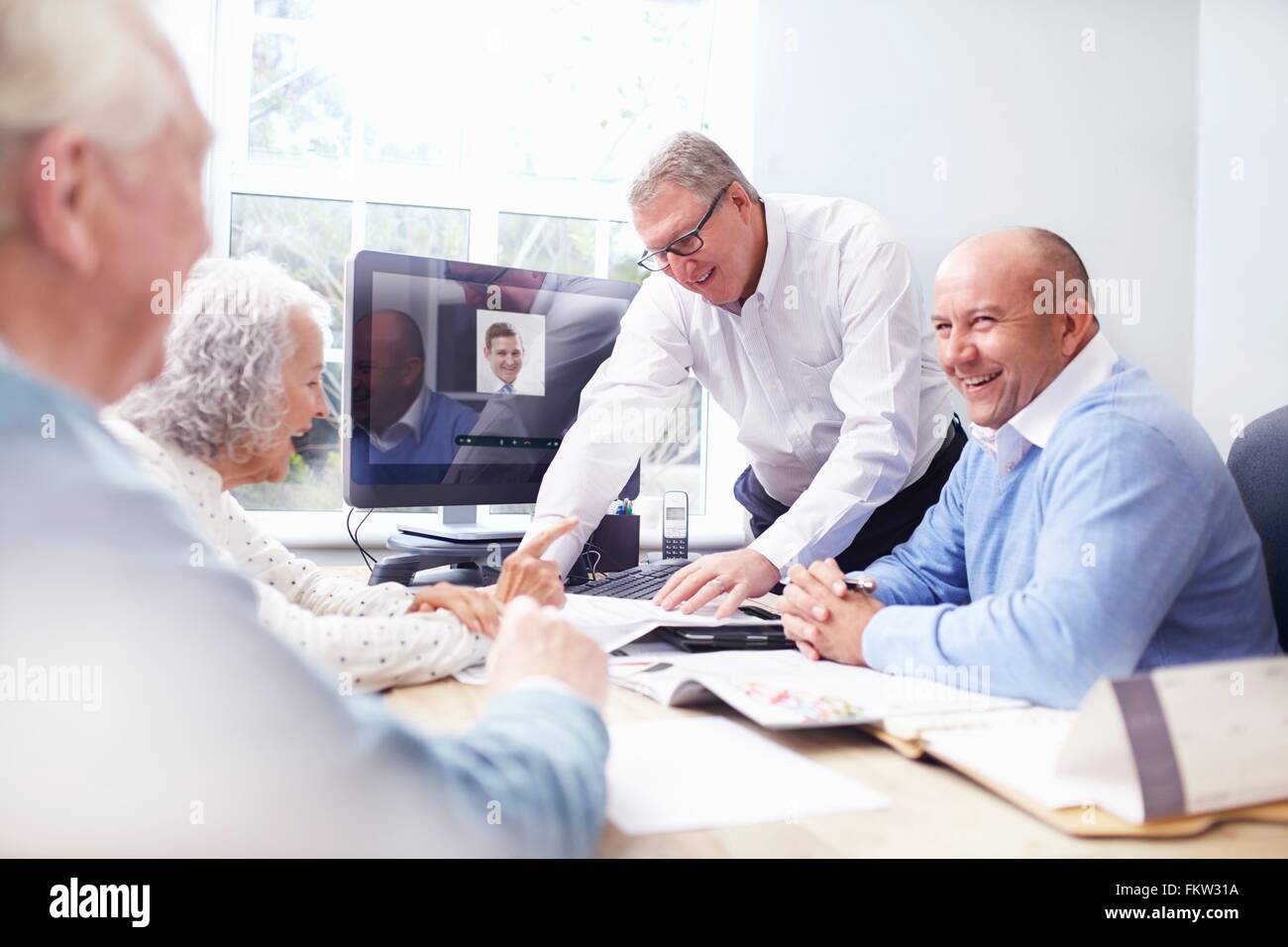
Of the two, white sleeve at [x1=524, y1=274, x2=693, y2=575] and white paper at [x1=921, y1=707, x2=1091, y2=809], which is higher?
white sleeve at [x1=524, y1=274, x2=693, y2=575]

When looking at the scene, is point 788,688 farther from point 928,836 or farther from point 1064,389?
point 1064,389

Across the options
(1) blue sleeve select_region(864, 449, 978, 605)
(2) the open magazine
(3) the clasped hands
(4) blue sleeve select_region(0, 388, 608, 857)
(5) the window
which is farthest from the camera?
(5) the window

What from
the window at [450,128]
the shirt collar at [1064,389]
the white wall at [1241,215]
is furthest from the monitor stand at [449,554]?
the white wall at [1241,215]

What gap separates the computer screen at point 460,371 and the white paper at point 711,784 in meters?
1.20

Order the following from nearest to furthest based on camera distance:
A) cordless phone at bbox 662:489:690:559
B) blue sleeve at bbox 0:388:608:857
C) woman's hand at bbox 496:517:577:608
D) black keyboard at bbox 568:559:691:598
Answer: blue sleeve at bbox 0:388:608:857, woman's hand at bbox 496:517:577:608, black keyboard at bbox 568:559:691:598, cordless phone at bbox 662:489:690:559

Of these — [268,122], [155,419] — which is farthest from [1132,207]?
[155,419]

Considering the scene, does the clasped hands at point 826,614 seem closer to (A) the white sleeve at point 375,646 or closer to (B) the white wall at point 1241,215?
(A) the white sleeve at point 375,646

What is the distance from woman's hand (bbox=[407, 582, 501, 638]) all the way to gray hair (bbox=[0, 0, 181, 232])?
2.76 feet

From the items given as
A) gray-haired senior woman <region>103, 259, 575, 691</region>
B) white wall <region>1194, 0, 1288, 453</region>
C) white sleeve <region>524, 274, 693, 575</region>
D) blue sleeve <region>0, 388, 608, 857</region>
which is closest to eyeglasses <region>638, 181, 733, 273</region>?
white sleeve <region>524, 274, 693, 575</region>

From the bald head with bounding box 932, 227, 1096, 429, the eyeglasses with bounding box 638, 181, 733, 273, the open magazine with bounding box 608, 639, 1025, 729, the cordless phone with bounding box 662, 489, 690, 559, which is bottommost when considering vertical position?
the cordless phone with bounding box 662, 489, 690, 559

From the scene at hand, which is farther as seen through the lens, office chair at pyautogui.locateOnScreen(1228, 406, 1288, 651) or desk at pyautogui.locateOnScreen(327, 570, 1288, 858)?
office chair at pyautogui.locateOnScreen(1228, 406, 1288, 651)

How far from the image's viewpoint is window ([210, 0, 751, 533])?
9.16 feet

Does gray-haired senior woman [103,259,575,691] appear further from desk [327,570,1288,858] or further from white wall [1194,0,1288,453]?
white wall [1194,0,1288,453]
